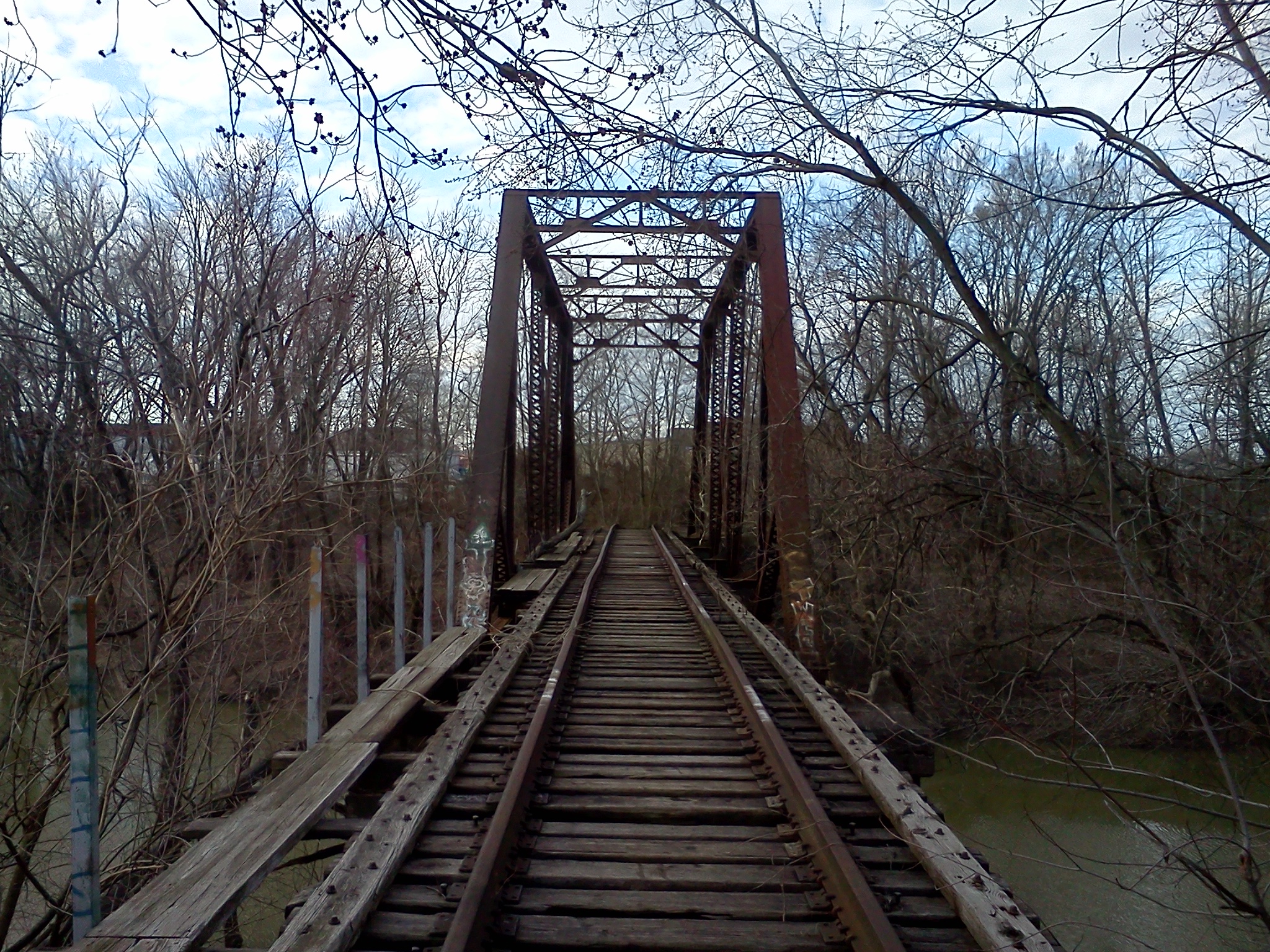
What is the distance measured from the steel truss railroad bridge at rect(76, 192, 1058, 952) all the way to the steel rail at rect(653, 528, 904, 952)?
12mm

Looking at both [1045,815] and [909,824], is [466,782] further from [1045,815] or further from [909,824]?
[1045,815]

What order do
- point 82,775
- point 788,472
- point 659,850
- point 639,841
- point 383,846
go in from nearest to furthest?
point 82,775 < point 383,846 < point 659,850 < point 639,841 < point 788,472

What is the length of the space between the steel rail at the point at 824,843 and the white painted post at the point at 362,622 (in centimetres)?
236

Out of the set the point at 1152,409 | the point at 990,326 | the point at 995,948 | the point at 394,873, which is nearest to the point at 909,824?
the point at 995,948

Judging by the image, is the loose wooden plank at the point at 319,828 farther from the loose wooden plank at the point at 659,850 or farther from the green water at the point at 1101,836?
the green water at the point at 1101,836

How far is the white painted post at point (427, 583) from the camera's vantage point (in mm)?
7293

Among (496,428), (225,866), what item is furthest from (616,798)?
(496,428)

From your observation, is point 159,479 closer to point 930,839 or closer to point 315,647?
point 315,647

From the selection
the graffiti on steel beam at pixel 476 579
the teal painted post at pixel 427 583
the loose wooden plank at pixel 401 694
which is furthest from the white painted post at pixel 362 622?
the graffiti on steel beam at pixel 476 579

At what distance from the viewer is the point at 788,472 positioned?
790 cm

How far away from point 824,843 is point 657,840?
2.30 feet

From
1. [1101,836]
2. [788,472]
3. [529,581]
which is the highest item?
[788,472]

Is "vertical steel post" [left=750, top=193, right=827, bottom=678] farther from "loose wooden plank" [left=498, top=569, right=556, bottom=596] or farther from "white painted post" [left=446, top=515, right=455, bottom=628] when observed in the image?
"loose wooden plank" [left=498, top=569, right=556, bottom=596]

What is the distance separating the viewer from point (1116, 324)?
11344 mm
